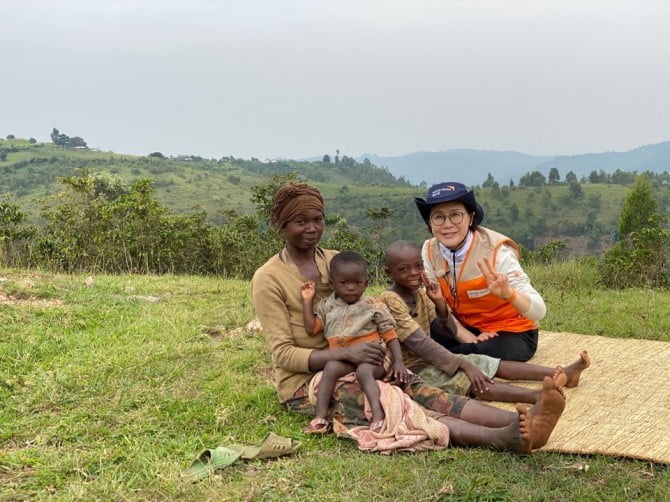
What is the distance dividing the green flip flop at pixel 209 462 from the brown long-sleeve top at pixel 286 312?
56 centimetres

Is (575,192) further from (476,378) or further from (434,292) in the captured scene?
(476,378)

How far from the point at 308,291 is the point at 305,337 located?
28cm

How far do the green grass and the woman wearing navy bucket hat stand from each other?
1.12 m

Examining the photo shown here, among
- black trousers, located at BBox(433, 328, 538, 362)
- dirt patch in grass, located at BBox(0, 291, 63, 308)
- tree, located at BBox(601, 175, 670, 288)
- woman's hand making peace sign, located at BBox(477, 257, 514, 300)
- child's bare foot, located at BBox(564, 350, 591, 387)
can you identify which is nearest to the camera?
woman's hand making peace sign, located at BBox(477, 257, 514, 300)

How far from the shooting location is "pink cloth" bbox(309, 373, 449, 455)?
2996 mm

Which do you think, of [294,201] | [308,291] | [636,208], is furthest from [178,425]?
[636,208]

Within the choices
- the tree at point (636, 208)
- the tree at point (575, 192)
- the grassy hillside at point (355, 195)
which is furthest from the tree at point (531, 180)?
the tree at point (636, 208)

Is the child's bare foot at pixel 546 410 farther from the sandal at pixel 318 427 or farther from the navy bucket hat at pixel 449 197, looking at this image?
the navy bucket hat at pixel 449 197

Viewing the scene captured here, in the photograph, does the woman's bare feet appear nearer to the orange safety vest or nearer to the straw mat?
the straw mat

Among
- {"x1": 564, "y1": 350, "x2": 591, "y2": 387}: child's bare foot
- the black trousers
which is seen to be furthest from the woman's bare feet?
the black trousers

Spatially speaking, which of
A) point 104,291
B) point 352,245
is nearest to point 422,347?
point 104,291

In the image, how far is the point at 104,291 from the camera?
6773 mm

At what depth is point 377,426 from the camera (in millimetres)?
3096

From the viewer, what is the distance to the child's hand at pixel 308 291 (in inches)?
130
